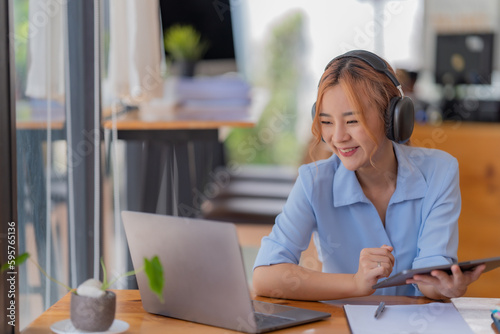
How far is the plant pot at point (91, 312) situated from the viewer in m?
0.97

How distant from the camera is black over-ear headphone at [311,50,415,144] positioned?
131 cm

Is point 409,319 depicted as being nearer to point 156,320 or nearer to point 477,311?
point 477,311

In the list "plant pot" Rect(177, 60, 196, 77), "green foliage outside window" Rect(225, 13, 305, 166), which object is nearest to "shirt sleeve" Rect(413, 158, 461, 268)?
"plant pot" Rect(177, 60, 196, 77)

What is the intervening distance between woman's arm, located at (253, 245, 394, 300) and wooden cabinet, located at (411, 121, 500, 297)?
1621 millimetres

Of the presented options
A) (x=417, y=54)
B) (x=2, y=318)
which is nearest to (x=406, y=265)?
(x=2, y=318)

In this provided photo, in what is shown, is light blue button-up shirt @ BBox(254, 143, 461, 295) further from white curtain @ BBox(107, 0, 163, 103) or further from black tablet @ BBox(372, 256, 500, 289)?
white curtain @ BBox(107, 0, 163, 103)

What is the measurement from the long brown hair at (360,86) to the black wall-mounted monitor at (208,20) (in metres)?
2.55

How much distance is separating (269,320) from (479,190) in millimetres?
1960

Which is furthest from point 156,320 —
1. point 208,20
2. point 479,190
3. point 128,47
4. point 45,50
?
point 208,20

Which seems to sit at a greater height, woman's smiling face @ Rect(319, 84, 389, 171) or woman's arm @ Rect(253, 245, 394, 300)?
woman's smiling face @ Rect(319, 84, 389, 171)

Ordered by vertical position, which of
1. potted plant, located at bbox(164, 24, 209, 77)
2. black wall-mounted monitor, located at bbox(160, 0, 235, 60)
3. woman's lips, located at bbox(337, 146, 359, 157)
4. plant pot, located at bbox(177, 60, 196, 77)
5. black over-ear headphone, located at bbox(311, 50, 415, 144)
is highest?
black wall-mounted monitor, located at bbox(160, 0, 235, 60)

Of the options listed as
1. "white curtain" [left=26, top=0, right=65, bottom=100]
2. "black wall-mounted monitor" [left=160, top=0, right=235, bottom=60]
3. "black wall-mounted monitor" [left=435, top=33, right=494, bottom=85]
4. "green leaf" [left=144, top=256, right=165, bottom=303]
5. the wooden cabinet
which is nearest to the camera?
"green leaf" [left=144, top=256, right=165, bottom=303]

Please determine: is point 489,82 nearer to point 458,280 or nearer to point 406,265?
point 406,265

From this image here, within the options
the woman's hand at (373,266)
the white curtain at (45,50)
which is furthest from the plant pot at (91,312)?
the white curtain at (45,50)
